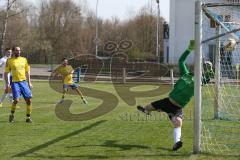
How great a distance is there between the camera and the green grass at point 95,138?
8688 millimetres

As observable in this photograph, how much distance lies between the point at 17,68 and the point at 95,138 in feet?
12.7

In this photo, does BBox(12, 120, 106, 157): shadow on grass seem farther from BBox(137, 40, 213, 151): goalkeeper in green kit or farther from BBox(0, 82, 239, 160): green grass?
BBox(137, 40, 213, 151): goalkeeper in green kit

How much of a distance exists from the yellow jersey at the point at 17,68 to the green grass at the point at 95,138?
1253 millimetres

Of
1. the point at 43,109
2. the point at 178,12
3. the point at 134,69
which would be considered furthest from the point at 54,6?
the point at 43,109

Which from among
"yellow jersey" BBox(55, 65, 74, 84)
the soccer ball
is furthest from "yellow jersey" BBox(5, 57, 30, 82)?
the soccer ball

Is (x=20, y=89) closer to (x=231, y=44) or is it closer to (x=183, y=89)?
(x=183, y=89)

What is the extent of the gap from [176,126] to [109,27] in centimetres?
6995

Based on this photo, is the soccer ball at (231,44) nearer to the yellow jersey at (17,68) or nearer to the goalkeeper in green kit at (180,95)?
the goalkeeper in green kit at (180,95)

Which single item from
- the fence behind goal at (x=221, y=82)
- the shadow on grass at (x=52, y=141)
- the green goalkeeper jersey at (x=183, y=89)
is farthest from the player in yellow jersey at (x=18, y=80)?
the green goalkeeper jersey at (x=183, y=89)

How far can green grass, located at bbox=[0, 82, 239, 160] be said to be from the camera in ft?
28.5

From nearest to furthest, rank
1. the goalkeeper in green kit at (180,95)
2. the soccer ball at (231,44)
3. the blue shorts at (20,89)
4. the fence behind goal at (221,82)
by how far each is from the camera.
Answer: the goalkeeper in green kit at (180,95) < the fence behind goal at (221,82) < the soccer ball at (231,44) < the blue shorts at (20,89)

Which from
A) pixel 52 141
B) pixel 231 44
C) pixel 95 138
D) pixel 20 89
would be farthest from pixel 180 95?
pixel 20 89

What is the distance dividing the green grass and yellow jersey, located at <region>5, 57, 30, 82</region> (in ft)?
4.11

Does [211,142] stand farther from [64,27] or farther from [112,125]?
[64,27]
